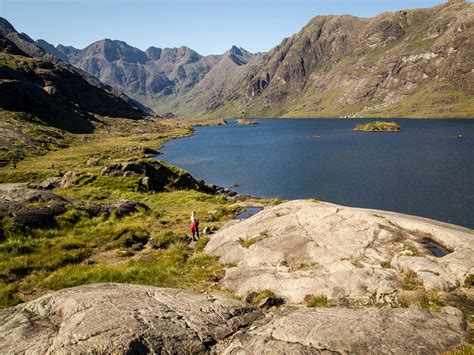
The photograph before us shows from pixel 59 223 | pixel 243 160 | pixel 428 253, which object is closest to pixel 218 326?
pixel 428 253

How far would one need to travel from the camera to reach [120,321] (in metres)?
11.8

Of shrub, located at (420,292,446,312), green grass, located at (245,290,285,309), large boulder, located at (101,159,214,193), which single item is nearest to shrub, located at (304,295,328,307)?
green grass, located at (245,290,285,309)

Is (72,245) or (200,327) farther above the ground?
(200,327)

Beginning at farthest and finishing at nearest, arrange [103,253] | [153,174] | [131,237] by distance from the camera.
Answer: [153,174], [131,237], [103,253]

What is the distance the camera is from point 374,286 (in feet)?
53.9

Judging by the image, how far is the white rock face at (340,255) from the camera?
1666 cm

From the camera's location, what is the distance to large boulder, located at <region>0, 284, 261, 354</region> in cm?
1067

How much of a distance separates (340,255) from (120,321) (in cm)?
1314

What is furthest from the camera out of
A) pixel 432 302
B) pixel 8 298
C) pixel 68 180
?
pixel 68 180

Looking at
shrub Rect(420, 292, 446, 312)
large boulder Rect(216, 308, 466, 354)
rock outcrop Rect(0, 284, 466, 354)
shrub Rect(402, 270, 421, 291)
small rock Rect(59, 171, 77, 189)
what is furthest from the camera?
small rock Rect(59, 171, 77, 189)

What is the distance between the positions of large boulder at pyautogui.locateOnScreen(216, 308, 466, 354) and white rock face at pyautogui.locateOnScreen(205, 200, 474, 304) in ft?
8.58

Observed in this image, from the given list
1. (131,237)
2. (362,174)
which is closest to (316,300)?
(131,237)

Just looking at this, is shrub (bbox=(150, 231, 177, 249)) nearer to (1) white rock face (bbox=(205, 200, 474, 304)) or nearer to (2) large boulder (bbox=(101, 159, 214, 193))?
(1) white rock face (bbox=(205, 200, 474, 304))

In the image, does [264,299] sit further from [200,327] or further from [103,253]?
[103,253]
